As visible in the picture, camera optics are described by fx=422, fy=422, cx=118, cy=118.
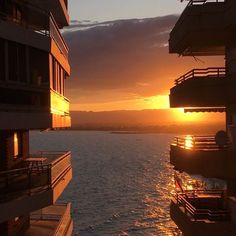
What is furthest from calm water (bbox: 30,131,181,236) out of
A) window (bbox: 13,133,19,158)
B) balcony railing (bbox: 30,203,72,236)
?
window (bbox: 13,133,19,158)

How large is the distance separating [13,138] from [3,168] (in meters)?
2.33

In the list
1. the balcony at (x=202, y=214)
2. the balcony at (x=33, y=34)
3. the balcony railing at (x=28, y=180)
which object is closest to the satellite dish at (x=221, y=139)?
the balcony at (x=202, y=214)

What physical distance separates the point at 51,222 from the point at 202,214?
882 centimetres

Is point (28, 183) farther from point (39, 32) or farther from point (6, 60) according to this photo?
point (39, 32)

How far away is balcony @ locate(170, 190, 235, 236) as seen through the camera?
61.5ft

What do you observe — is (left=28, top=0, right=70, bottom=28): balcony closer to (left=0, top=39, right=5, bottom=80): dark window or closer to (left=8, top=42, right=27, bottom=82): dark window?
(left=8, top=42, right=27, bottom=82): dark window

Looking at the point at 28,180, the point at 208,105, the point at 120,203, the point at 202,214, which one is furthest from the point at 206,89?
the point at 120,203

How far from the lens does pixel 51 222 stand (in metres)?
23.9

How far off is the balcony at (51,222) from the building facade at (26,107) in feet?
0.61

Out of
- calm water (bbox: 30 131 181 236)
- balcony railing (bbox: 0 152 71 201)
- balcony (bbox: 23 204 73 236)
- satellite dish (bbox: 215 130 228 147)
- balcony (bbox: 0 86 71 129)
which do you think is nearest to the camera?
balcony railing (bbox: 0 152 71 201)

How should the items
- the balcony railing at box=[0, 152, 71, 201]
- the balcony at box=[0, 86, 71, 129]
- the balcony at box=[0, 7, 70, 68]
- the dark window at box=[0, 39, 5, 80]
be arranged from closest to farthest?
the balcony railing at box=[0, 152, 71, 201], the dark window at box=[0, 39, 5, 80], the balcony at box=[0, 7, 70, 68], the balcony at box=[0, 86, 71, 129]

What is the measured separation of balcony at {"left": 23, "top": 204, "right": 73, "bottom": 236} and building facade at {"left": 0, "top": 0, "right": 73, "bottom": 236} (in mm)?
187

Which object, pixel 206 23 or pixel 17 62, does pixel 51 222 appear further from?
pixel 206 23

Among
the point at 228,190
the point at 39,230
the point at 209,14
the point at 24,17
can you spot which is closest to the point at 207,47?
the point at 209,14
